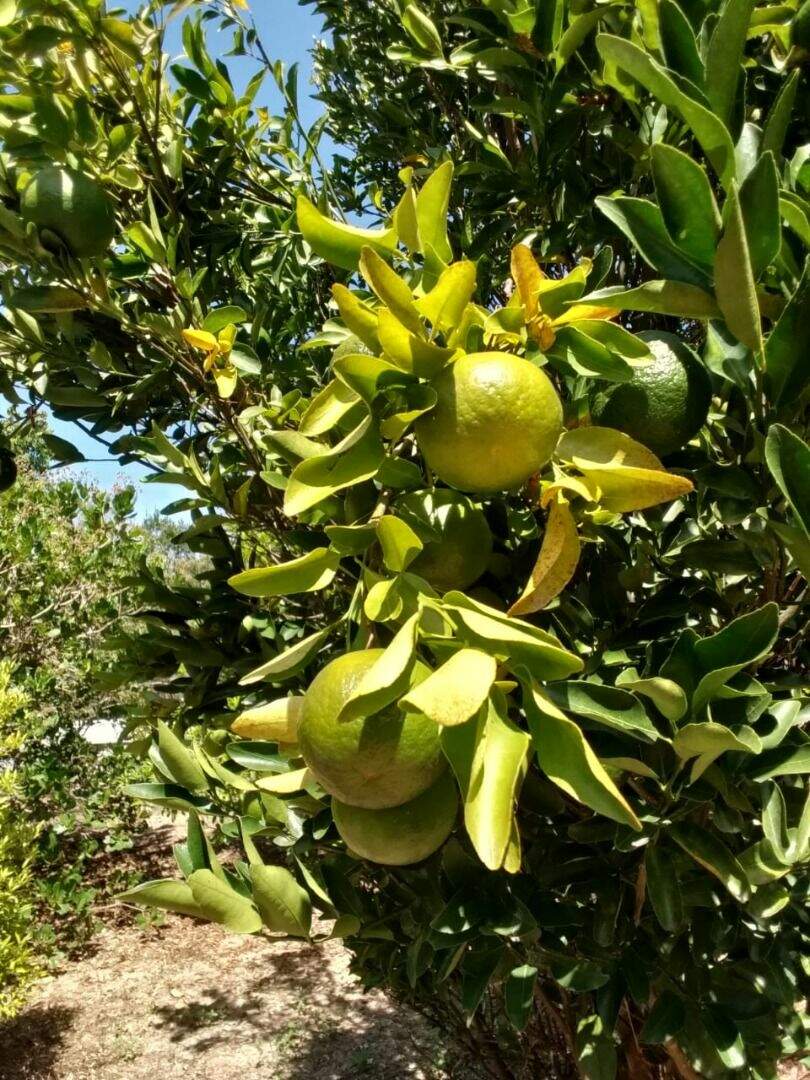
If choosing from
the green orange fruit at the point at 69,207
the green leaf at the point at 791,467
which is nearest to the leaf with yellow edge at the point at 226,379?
the green orange fruit at the point at 69,207

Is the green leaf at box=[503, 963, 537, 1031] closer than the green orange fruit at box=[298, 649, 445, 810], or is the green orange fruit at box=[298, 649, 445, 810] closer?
the green orange fruit at box=[298, 649, 445, 810]

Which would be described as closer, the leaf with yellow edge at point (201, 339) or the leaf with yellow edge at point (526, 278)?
the leaf with yellow edge at point (526, 278)

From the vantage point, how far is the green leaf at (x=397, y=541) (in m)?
0.71

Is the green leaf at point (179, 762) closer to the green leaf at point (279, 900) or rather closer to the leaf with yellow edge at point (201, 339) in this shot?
the green leaf at point (279, 900)

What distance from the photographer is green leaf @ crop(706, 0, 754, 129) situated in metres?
0.70

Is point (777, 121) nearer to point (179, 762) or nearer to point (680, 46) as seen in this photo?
point (680, 46)

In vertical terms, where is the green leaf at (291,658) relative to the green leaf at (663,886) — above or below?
above

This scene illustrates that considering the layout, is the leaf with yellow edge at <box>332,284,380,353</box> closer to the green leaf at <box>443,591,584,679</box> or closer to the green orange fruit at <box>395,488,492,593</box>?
the green orange fruit at <box>395,488,492,593</box>

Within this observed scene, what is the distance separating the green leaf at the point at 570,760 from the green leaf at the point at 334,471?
265 mm

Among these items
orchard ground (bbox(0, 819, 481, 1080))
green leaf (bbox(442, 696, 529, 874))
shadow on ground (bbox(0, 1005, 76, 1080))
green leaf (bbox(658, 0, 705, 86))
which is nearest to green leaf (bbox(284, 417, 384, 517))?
green leaf (bbox(442, 696, 529, 874))

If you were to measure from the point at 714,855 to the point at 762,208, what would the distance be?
68 cm

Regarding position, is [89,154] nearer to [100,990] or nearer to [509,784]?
[509,784]

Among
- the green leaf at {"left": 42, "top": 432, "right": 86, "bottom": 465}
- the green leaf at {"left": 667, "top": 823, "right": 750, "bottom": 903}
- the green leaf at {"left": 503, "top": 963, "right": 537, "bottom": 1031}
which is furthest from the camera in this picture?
the green leaf at {"left": 42, "top": 432, "right": 86, "bottom": 465}

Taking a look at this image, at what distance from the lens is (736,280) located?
675 millimetres
